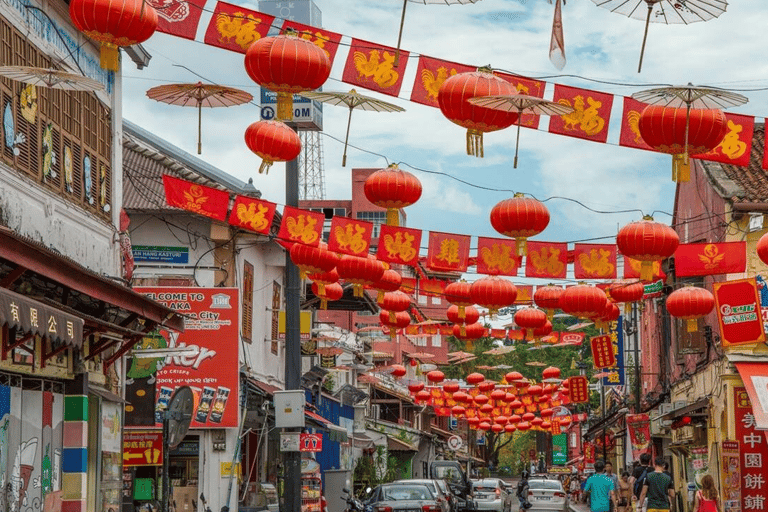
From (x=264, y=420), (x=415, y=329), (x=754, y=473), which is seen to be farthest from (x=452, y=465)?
(x=754, y=473)

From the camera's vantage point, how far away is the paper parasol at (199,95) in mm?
15031

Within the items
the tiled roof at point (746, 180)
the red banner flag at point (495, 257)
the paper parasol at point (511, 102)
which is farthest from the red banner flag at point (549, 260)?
the paper parasol at point (511, 102)

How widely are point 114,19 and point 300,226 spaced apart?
9.24 meters

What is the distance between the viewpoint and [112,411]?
1997 centimetres

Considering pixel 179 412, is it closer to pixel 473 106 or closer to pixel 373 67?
pixel 373 67

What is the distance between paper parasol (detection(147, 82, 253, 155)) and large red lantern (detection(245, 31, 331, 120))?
1.93 m

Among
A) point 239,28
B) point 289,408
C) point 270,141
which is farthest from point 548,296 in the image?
point 239,28

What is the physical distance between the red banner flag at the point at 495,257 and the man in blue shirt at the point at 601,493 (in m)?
4.26

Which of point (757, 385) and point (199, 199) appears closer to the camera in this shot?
point (199, 199)

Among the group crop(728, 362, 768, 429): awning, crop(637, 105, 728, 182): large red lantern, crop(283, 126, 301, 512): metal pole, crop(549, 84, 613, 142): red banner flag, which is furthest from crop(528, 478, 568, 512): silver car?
crop(637, 105, 728, 182): large red lantern

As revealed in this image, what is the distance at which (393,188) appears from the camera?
1753cm

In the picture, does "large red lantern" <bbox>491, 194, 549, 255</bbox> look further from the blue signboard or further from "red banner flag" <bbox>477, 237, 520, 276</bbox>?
the blue signboard

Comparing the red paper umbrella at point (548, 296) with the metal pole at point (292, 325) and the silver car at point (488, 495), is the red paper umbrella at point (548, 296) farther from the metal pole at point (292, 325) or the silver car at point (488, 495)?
the silver car at point (488, 495)

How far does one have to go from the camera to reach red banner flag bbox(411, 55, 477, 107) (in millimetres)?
14758
